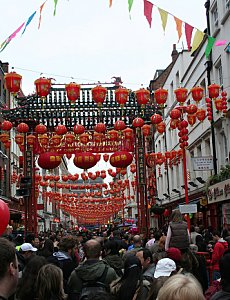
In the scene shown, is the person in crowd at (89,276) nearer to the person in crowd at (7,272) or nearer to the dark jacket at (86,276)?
the dark jacket at (86,276)

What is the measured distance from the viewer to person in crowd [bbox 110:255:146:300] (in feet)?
16.6

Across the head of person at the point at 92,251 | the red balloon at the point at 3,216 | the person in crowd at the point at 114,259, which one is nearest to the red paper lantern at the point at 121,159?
the person in crowd at the point at 114,259

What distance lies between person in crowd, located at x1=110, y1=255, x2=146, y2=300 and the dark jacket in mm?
586

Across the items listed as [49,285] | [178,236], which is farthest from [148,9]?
[49,285]

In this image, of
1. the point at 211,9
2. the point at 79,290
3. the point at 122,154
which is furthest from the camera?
the point at 211,9

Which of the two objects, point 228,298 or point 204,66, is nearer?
point 228,298

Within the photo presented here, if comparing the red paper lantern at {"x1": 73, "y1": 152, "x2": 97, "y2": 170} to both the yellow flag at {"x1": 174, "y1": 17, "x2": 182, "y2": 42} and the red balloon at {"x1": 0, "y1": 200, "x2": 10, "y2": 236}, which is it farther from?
the red balloon at {"x1": 0, "y1": 200, "x2": 10, "y2": 236}

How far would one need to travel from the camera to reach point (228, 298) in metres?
4.02

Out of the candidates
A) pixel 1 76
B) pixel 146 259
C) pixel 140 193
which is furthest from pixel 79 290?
pixel 1 76

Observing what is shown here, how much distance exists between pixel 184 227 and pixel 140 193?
14905mm

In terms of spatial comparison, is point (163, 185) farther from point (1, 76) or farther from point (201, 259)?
point (201, 259)

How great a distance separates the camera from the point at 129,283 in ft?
16.9

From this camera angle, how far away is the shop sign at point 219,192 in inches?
716

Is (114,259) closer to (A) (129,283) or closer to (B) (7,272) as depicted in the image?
(A) (129,283)
